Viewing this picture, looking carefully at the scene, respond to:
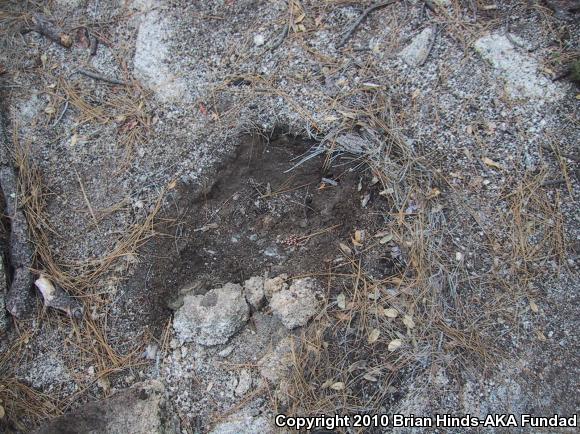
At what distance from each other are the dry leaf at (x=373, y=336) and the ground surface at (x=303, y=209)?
0.01m

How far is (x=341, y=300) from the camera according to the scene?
1949 mm

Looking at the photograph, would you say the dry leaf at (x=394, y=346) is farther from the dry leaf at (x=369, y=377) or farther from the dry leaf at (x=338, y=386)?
the dry leaf at (x=338, y=386)

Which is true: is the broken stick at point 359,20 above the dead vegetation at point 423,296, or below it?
above

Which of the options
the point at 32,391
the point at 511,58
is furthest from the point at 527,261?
the point at 32,391

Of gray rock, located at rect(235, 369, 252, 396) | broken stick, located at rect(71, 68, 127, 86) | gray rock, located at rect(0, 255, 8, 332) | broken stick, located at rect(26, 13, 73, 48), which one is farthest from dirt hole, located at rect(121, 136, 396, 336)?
broken stick, located at rect(26, 13, 73, 48)

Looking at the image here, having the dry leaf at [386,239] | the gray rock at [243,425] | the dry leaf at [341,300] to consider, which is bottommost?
the gray rock at [243,425]

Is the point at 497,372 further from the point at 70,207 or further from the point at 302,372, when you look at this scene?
the point at 70,207

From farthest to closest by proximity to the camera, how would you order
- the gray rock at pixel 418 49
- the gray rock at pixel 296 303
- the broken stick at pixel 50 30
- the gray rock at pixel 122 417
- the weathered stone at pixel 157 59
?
the broken stick at pixel 50 30, the weathered stone at pixel 157 59, the gray rock at pixel 418 49, the gray rock at pixel 296 303, the gray rock at pixel 122 417

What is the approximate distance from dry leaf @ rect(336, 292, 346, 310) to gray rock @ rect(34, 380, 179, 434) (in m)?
0.80

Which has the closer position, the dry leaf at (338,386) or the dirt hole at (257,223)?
the dry leaf at (338,386)

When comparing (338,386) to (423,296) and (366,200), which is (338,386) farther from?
(366,200)

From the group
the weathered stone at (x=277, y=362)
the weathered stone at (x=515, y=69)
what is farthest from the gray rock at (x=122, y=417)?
the weathered stone at (x=515, y=69)

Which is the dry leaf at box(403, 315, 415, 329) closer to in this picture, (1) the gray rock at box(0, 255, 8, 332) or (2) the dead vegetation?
(2) the dead vegetation

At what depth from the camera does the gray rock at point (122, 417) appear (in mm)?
1822
